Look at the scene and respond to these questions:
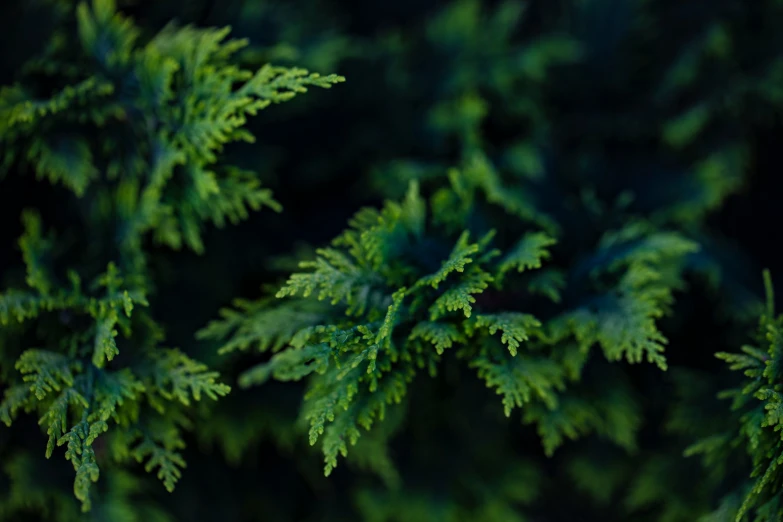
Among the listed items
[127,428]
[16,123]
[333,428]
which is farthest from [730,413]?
[16,123]

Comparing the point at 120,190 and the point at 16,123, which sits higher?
the point at 16,123

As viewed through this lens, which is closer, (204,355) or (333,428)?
(333,428)

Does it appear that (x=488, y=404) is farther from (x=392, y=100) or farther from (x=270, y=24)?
(x=270, y=24)

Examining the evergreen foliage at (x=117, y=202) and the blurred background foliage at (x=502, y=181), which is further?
the blurred background foliage at (x=502, y=181)

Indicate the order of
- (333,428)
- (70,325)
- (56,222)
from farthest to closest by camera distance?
(56,222)
(70,325)
(333,428)

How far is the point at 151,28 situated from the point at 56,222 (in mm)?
777

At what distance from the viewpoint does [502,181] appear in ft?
7.39

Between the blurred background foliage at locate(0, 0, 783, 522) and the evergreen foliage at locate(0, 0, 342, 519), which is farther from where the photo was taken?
the blurred background foliage at locate(0, 0, 783, 522)

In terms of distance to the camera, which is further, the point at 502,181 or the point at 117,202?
the point at 502,181

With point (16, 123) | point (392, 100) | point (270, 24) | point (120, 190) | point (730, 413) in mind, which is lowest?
point (730, 413)

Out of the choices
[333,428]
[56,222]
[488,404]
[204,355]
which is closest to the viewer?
→ [333,428]

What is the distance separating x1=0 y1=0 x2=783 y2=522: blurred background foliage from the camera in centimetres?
222

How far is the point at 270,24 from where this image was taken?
2305 millimetres

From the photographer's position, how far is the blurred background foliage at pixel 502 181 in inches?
87.3
